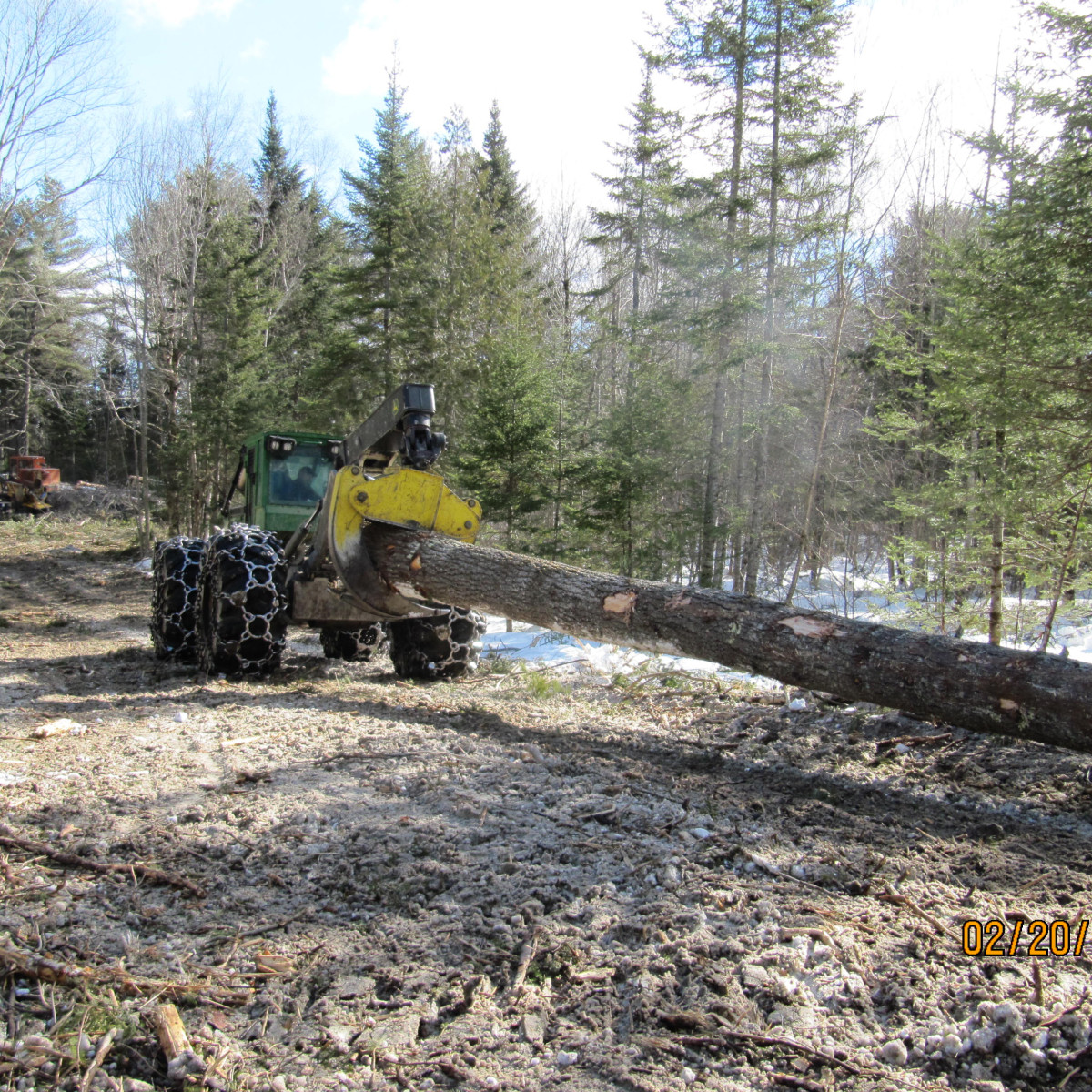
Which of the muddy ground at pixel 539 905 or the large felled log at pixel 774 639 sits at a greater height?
the large felled log at pixel 774 639

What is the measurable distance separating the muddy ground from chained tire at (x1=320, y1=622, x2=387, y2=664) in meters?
2.93

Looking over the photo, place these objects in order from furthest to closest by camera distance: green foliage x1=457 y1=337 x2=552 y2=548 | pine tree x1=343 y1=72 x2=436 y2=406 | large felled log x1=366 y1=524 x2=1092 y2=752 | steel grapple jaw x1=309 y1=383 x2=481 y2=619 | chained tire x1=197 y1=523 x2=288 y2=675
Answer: pine tree x1=343 y1=72 x2=436 y2=406 → green foliage x1=457 y1=337 x2=552 y2=548 → chained tire x1=197 y1=523 x2=288 y2=675 → steel grapple jaw x1=309 y1=383 x2=481 y2=619 → large felled log x1=366 y1=524 x2=1092 y2=752

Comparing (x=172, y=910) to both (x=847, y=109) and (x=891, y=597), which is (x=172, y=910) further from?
(x=847, y=109)

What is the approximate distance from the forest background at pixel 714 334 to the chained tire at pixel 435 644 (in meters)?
4.73

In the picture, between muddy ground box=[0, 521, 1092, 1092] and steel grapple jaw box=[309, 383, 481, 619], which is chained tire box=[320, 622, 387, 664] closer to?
steel grapple jaw box=[309, 383, 481, 619]

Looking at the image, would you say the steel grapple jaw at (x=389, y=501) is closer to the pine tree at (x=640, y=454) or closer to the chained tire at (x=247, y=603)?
the chained tire at (x=247, y=603)

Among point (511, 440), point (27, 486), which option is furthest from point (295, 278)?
point (511, 440)

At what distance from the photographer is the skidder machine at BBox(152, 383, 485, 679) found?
5613mm

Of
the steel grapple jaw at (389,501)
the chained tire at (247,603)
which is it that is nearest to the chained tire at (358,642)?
the chained tire at (247,603)

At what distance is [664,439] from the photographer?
1409 cm

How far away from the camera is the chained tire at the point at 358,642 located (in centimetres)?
807

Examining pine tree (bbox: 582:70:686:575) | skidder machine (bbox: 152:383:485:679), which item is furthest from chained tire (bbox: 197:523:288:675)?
pine tree (bbox: 582:70:686:575)

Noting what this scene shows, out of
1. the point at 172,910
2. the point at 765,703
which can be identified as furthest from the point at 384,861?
the point at 765,703

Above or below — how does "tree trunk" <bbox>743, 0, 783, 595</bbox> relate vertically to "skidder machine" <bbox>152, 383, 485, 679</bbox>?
above
